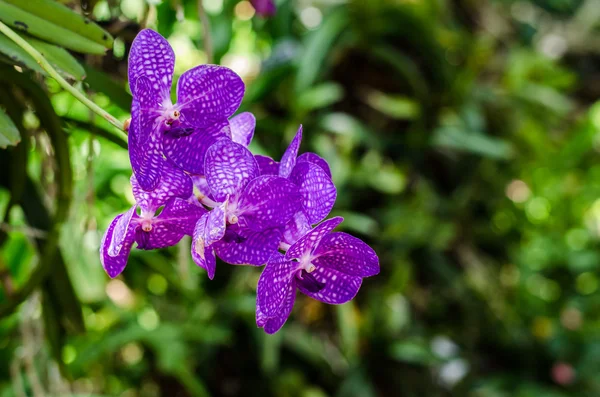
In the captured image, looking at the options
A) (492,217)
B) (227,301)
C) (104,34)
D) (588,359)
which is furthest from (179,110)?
(588,359)

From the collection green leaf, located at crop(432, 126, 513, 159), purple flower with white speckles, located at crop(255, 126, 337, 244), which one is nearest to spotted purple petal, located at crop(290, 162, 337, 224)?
purple flower with white speckles, located at crop(255, 126, 337, 244)

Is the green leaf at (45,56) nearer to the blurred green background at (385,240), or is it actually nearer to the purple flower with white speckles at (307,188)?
the purple flower with white speckles at (307,188)

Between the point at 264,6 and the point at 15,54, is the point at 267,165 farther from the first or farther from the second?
the point at 264,6

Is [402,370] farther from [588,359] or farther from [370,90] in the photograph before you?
[370,90]

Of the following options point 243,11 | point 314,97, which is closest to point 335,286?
point 314,97

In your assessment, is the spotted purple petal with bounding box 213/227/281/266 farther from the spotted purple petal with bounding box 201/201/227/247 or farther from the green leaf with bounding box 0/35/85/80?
the green leaf with bounding box 0/35/85/80

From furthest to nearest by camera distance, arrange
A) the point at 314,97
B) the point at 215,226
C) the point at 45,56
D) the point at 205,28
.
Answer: the point at 314,97
the point at 205,28
the point at 45,56
the point at 215,226
